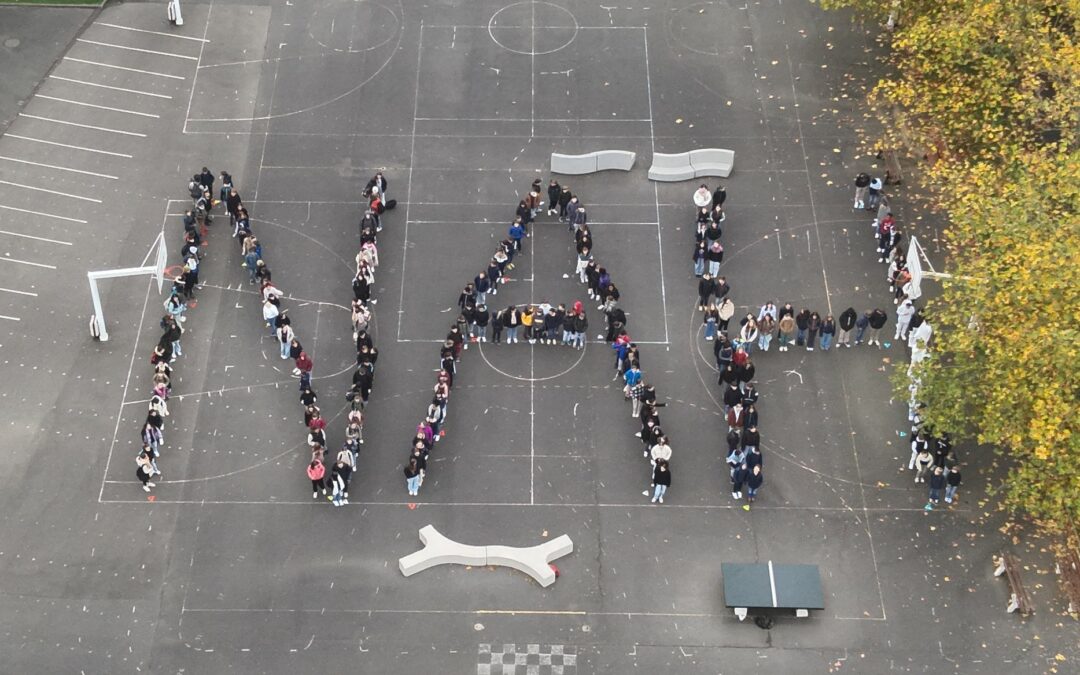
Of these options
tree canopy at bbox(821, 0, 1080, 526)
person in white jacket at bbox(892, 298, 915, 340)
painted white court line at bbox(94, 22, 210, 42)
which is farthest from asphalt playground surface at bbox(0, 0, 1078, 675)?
tree canopy at bbox(821, 0, 1080, 526)

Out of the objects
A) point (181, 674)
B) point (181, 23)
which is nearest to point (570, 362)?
point (181, 674)

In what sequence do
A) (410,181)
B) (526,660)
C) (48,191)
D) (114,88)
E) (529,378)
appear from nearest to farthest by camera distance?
(526,660), (529,378), (48,191), (410,181), (114,88)

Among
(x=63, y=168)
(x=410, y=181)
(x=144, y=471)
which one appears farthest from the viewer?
(x=63, y=168)

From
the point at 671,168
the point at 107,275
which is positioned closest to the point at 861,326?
the point at 671,168

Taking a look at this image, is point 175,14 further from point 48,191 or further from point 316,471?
point 316,471

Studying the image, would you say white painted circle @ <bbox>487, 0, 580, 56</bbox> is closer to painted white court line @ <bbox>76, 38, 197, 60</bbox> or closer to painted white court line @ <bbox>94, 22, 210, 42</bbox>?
painted white court line @ <bbox>94, 22, 210, 42</bbox>
